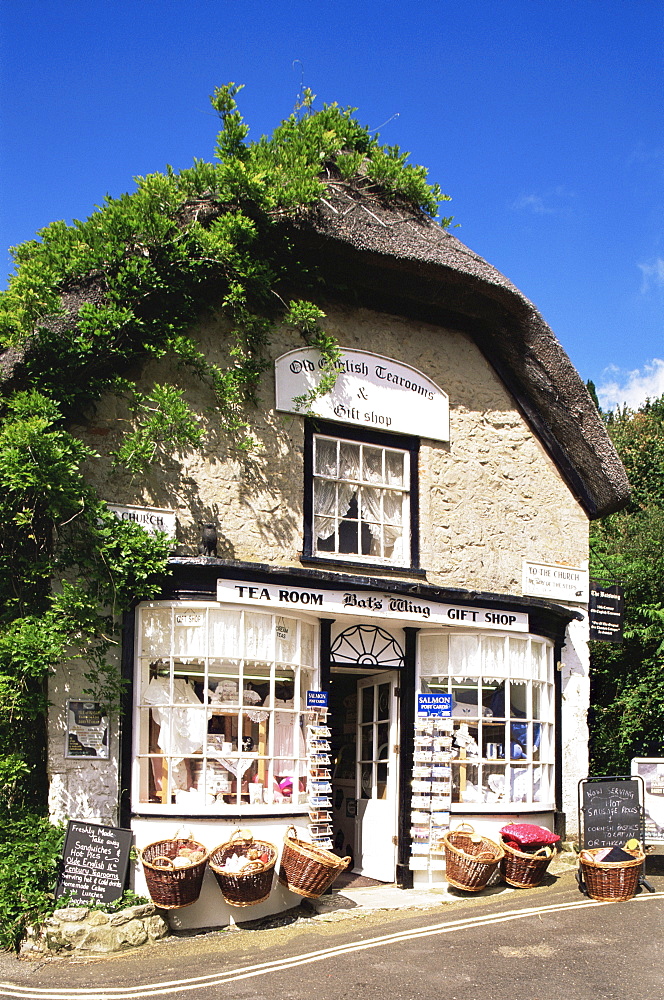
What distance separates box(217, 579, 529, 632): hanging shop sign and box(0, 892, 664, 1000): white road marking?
2.90 meters

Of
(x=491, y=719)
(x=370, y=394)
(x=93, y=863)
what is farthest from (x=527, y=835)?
(x=370, y=394)

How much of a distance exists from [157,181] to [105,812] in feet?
18.9

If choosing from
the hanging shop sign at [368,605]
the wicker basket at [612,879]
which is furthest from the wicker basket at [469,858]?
the hanging shop sign at [368,605]

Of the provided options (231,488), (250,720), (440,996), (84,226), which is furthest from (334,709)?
(84,226)

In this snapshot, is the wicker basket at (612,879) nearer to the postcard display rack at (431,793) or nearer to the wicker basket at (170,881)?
the postcard display rack at (431,793)

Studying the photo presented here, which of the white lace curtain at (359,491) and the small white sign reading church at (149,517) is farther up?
the white lace curtain at (359,491)

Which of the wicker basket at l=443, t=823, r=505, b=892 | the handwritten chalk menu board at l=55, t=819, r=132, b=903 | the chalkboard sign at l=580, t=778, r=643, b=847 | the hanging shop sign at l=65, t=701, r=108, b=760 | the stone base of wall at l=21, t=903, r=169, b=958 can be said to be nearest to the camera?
the stone base of wall at l=21, t=903, r=169, b=958

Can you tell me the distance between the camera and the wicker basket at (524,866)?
936 cm

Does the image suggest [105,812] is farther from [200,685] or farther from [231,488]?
[231,488]

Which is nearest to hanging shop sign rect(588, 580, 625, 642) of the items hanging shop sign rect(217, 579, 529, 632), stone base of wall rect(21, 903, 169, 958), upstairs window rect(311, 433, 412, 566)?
hanging shop sign rect(217, 579, 529, 632)

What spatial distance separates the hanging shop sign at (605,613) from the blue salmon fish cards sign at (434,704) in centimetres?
247

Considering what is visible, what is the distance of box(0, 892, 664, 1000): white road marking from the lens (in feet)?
21.1

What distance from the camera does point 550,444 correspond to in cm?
1148

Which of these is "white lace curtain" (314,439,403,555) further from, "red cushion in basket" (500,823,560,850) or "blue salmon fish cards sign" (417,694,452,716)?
"red cushion in basket" (500,823,560,850)
